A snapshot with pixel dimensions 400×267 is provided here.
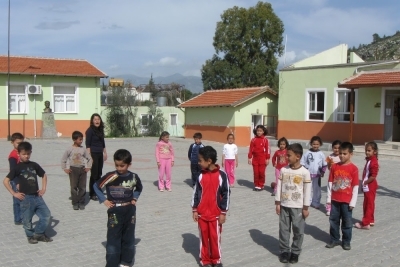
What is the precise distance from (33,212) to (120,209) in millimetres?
1815

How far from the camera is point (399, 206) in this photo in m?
9.41

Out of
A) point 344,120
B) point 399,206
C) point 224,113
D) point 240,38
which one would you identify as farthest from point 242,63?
point 399,206

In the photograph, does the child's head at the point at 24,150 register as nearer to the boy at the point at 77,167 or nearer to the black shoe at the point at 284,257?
the boy at the point at 77,167

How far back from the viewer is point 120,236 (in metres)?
5.48

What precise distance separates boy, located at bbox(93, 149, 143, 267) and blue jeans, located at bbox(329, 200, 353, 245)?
2.94 m

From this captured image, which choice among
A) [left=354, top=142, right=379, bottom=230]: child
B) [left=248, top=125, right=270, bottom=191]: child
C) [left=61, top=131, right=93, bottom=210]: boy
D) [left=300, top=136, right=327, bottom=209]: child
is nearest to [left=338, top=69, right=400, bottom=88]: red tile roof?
[left=248, top=125, right=270, bottom=191]: child

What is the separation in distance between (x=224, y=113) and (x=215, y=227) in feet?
74.9

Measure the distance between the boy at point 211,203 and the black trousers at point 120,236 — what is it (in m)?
0.82

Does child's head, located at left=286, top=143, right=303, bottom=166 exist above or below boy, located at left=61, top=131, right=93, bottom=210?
above

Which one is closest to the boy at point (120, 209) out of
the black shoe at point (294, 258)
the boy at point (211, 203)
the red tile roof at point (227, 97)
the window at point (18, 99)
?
the boy at point (211, 203)

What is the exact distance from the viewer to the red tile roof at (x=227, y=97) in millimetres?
27469

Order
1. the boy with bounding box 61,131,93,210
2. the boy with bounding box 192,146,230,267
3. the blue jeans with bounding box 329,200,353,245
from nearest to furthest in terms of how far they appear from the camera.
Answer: the boy with bounding box 192,146,230,267 < the blue jeans with bounding box 329,200,353,245 < the boy with bounding box 61,131,93,210

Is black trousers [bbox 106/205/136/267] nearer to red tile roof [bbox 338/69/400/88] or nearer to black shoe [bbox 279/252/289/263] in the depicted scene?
black shoe [bbox 279/252/289/263]

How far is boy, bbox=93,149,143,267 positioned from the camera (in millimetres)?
5406
